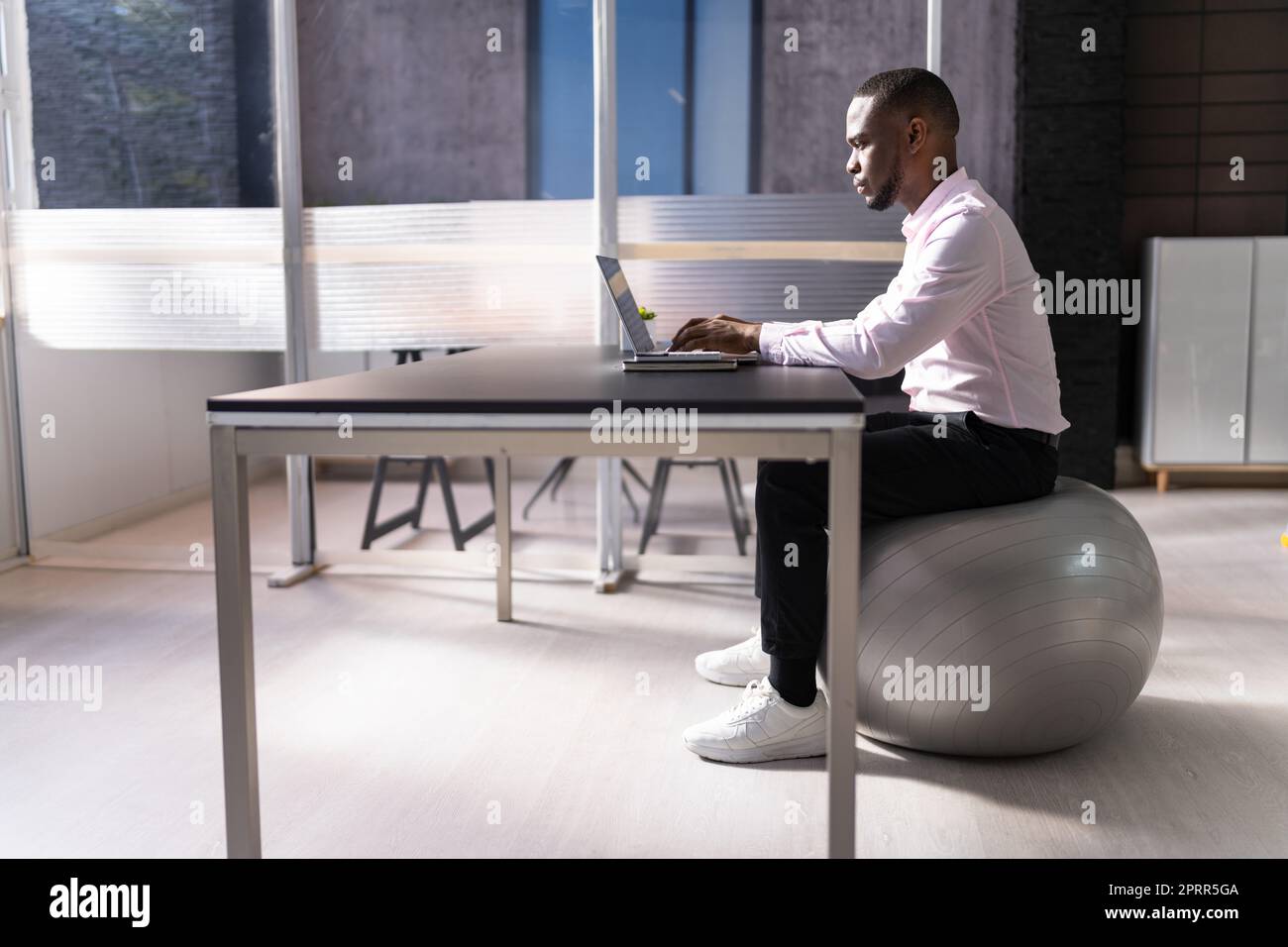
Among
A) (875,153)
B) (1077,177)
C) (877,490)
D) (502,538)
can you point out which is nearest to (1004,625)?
(877,490)

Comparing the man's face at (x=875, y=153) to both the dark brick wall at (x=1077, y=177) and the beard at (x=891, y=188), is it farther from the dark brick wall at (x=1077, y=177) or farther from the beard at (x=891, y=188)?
the dark brick wall at (x=1077, y=177)

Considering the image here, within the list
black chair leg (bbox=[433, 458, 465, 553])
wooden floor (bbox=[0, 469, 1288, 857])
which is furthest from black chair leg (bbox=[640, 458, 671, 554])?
black chair leg (bbox=[433, 458, 465, 553])

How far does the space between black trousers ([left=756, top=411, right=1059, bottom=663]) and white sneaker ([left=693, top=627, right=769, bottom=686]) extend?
50 centimetres

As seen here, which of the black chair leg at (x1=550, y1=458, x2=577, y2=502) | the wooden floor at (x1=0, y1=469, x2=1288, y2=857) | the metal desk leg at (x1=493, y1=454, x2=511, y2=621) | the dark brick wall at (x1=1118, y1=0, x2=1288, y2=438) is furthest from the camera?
the dark brick wall at (x1=1118, y1=0, x2=1288, y2=438)

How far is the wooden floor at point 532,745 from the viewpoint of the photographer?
1.95m

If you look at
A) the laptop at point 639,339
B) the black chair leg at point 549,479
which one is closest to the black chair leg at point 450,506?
the black chair leg at point 549,479

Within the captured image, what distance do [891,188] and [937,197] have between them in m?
0.10

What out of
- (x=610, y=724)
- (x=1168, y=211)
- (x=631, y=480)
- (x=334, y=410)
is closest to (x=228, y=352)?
(x=631, y=480)

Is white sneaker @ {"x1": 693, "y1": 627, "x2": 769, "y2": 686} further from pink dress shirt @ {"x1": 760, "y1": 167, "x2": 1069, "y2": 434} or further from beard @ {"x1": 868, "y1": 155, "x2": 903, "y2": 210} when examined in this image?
beard @ {"x1": 868, "y1": 155, "x2": 903, "y2": 210}

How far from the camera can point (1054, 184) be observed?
503cm

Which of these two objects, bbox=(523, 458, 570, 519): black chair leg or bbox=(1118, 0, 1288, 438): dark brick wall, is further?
bbox=(1118, 0, 1288, 438): dark brick wall

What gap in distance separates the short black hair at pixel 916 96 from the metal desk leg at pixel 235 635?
136 centimetres

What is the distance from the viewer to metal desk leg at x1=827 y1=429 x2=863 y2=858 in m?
1.54
